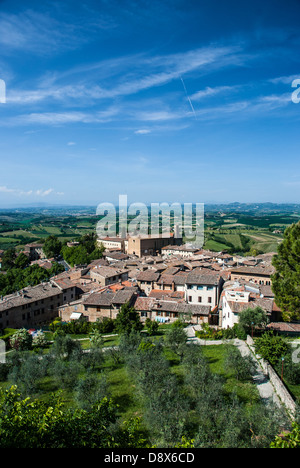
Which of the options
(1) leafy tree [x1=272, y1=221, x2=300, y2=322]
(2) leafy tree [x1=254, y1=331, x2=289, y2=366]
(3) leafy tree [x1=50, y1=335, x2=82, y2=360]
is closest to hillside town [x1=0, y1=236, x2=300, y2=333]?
(2) leafy tree [x1=254, y1=331, x2=289, y2=366]

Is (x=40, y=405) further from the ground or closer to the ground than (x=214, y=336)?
further from the ground

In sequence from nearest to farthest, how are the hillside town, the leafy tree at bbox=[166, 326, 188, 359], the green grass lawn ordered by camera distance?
the green grass lawn < the leafy tree at bbox=[166, 326, 188, 359] < the hillside town

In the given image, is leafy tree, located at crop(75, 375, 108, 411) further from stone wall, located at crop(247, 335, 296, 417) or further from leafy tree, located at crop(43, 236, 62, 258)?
leafy tree, located at crop(43, 236, 62, 258)

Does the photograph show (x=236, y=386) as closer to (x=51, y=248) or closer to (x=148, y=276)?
(x=148, y=276)

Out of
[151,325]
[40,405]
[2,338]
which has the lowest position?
[2,338]

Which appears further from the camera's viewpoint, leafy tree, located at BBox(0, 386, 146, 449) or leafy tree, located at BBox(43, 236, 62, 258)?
leafy tree, located at BBox(43, 236, 62, 258)

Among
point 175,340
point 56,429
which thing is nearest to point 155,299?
point 175,340

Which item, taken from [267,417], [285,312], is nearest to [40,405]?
[267,417]

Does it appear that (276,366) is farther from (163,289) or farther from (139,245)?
(139,245)
